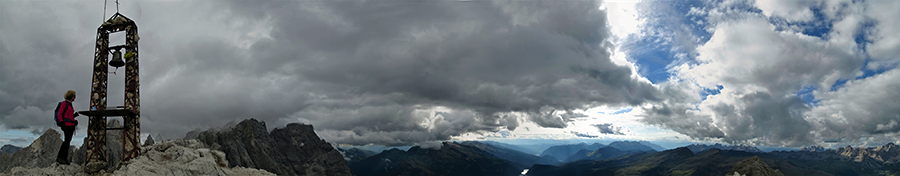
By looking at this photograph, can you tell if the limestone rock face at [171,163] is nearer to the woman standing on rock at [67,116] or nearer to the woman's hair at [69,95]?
the woman standing on rock at [67,116]

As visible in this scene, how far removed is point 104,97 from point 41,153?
44.8m

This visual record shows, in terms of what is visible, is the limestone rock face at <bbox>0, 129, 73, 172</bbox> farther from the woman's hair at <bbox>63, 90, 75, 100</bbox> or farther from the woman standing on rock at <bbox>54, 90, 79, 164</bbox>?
the woman's hair at <bbox>63, 90, 75, 100</bbox>

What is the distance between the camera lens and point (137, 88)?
44375mm

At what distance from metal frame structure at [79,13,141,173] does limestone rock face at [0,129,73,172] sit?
37021 millimetres

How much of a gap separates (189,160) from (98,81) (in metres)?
13.5

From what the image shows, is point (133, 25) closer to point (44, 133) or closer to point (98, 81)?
point (98, 81)

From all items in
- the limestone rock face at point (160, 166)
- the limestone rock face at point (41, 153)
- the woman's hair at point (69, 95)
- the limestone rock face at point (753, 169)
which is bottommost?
the limestone rock face at point (753, 169)

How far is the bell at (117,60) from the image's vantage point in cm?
4317

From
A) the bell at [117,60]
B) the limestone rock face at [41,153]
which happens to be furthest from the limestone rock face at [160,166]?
the limestone rock face at [41,153]

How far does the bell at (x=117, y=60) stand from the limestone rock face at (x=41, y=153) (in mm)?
40504

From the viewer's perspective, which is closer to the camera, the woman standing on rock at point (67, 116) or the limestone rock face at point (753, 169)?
the woman standing on rock at point (67, 116)

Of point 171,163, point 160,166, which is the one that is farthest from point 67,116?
point 171,163

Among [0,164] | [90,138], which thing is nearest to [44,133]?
[0,164]

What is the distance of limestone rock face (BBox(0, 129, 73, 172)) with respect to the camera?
2650 inches
